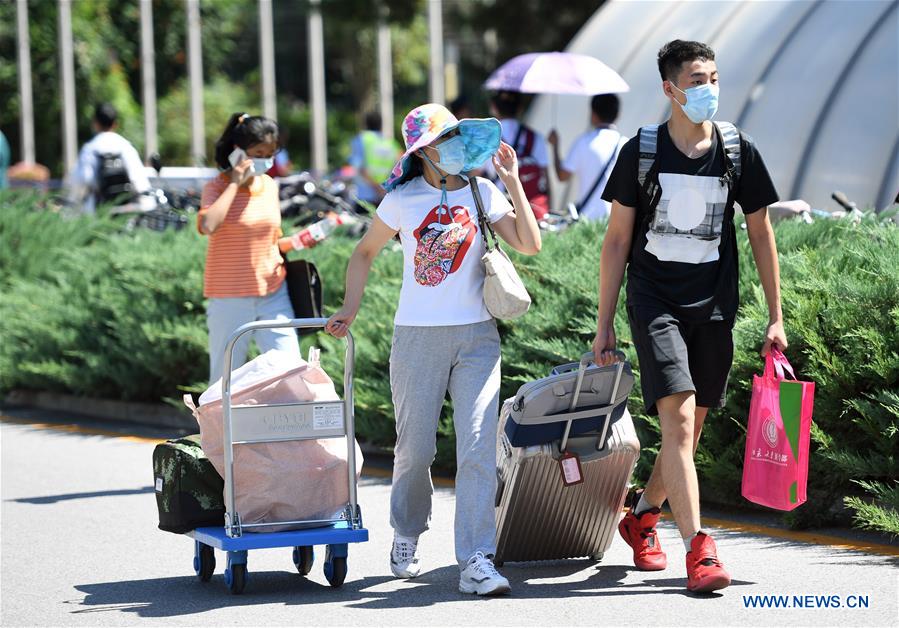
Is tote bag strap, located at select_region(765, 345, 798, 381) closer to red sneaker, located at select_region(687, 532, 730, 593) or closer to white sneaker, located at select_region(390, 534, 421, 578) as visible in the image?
red sneaker, located at select_region(687, 532, 730, 593)

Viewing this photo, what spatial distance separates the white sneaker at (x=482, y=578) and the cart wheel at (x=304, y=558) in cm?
79

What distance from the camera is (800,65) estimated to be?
15.2m

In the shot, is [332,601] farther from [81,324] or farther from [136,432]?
[81,324]

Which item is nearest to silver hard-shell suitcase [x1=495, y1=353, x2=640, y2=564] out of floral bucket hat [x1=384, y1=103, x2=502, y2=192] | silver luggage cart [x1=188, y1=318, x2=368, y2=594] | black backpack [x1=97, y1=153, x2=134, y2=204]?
silver luggage cart [x1=188, y1=318, x2=368, y2=594]

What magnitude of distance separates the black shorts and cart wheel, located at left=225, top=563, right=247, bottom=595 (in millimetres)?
1754

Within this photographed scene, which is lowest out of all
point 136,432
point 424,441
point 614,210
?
point 136,432

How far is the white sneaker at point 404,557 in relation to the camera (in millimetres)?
6434

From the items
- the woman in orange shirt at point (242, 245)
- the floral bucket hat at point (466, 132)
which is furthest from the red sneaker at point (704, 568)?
the woman in orange shirt at point (242, 245)

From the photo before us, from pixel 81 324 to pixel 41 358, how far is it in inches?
22.5

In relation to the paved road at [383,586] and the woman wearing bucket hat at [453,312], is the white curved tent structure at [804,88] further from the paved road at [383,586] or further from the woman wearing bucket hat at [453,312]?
the woman wearing bucket hat at [453,312]

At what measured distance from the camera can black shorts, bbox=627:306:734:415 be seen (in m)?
5.92

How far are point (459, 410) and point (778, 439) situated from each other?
124 cm

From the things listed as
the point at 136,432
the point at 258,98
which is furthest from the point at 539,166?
the point at 258,98

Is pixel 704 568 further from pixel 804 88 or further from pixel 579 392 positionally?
pixel 804 88
